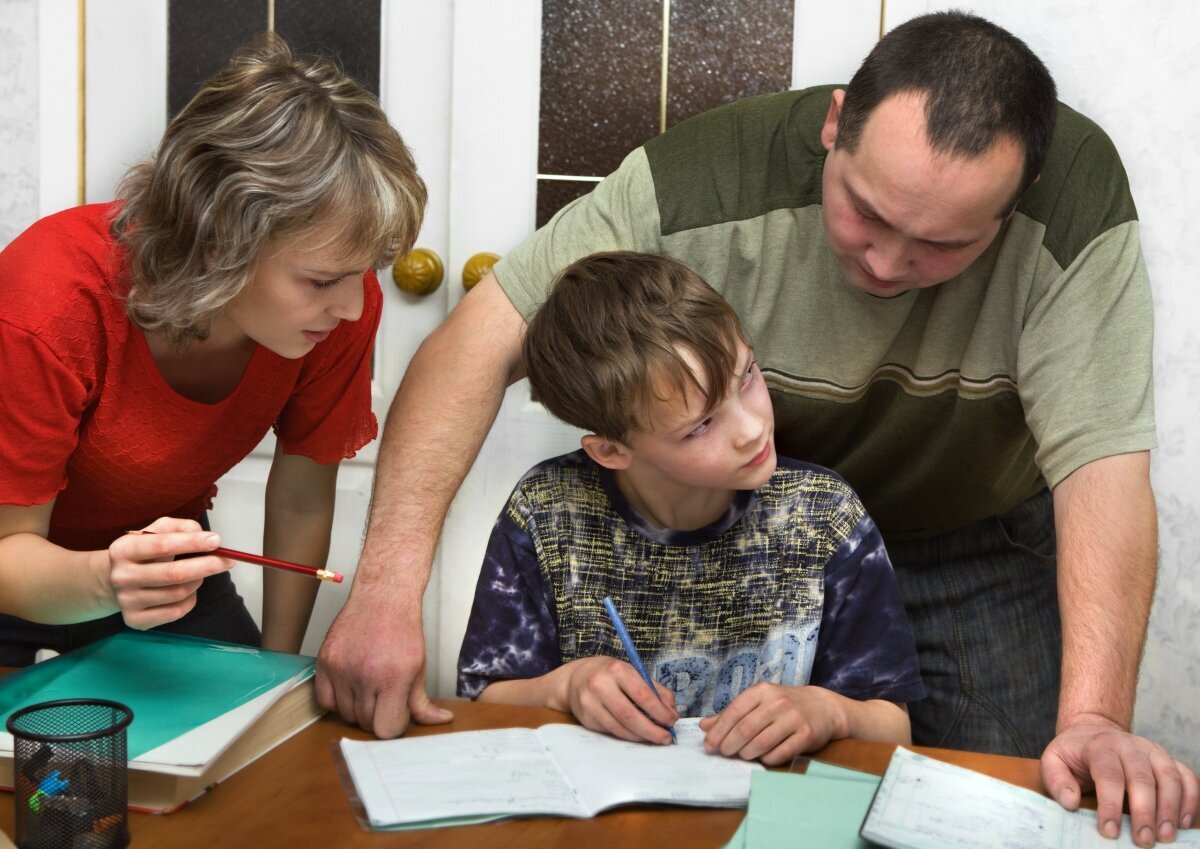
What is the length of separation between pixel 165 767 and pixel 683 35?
1.44 m

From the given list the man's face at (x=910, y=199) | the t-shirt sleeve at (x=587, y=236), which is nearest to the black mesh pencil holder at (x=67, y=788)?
the t-shirt sleeve at (x=587, y=236)

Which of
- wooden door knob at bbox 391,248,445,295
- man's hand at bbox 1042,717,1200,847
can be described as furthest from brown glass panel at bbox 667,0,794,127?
man's hand at bbox 1042,717,1200,847

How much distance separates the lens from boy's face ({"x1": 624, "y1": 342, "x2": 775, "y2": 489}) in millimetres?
1195

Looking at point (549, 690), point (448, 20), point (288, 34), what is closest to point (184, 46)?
point (288, 34)

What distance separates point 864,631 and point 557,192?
100cm

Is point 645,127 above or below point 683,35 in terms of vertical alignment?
below

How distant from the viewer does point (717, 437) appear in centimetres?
121

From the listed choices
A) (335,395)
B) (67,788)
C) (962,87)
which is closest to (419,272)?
(335,395)

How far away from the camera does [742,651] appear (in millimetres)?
1291

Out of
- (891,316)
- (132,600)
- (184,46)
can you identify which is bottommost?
(132,600)

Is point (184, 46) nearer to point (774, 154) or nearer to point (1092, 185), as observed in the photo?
point (774, 154)

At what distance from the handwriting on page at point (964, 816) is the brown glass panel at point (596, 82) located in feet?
4.14

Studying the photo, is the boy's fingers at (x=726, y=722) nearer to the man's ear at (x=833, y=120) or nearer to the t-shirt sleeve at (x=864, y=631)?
the t-shirt sleeve at (x=864, y=631)

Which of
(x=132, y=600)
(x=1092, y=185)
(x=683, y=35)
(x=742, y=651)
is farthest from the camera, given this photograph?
(x=683, y=35)
